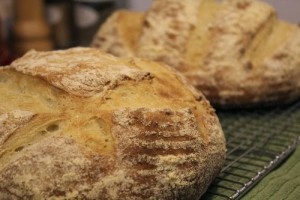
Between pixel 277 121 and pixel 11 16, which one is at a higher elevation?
pixel 277 121

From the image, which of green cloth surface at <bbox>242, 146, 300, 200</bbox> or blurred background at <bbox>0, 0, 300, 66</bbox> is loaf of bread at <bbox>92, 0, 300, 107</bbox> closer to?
green cloth surface at <bbox>242, 146, 300, 200</bbox>

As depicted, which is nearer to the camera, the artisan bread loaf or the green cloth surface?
the artisan bread loaf

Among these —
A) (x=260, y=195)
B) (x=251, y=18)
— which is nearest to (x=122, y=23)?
(x=251, y=18)

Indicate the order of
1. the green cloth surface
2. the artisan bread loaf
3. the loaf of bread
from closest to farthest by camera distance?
the artisan bread loaf, the green cloth surface, the loaf of bread

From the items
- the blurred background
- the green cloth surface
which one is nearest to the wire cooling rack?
the green cloth surface

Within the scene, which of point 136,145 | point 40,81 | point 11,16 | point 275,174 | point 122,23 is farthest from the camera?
point 11,16

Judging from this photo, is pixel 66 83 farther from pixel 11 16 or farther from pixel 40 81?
pixel 11 16

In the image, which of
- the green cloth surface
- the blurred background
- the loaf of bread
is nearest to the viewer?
the green cloth surface
